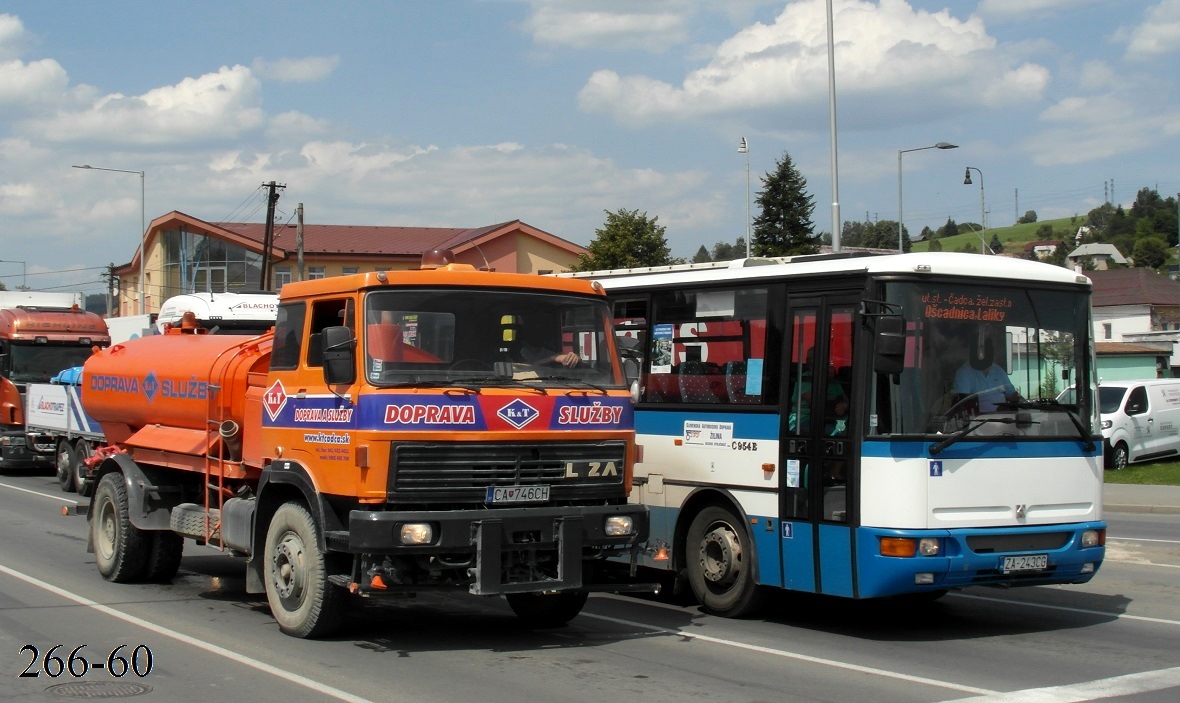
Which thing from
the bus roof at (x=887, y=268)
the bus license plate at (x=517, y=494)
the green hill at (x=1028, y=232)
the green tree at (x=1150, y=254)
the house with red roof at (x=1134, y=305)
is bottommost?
the bus license plate at (x=517, y=494)

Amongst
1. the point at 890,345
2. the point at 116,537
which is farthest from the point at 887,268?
the point at 116,537

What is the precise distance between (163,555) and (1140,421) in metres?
22.1

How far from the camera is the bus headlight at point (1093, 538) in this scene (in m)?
9.88

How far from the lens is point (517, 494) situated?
28.9 feet

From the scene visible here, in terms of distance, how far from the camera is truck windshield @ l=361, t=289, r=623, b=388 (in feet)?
28.7

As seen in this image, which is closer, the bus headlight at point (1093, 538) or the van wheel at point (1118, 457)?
the bus headlight at point (1093, 538)

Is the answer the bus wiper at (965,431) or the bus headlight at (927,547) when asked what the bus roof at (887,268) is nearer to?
A: the bus wiper at (965,431)

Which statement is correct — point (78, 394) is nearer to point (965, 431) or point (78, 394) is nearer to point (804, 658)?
point (804, 658)

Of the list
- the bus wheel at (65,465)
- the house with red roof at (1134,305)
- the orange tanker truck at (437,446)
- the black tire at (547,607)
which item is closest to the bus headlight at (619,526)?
the orange tanker truck at (437,446)

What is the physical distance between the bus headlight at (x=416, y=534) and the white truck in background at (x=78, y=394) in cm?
1252

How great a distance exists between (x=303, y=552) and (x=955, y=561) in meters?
4.86

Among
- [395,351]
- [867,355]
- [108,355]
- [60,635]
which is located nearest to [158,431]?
[108,355]

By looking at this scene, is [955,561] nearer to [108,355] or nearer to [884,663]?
[884,663]

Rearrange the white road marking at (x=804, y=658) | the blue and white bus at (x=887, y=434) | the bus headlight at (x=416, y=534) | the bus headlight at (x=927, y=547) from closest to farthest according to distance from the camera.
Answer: the white road marking at (x=804, y=658), the bus headlight at (x=416, y=534), the bus headlight at (x=927, y=547), the blue and white bus at (x=887, y=434)
